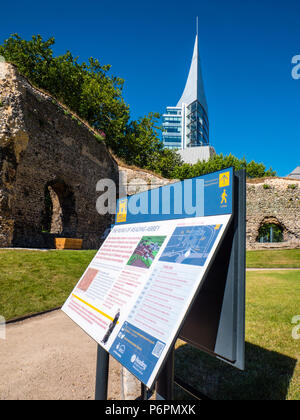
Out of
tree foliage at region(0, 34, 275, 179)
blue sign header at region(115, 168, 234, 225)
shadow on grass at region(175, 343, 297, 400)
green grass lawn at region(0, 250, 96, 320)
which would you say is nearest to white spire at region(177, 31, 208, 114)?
tree foliage at region(0, 34, 275, 179)

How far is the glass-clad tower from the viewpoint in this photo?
107 meters

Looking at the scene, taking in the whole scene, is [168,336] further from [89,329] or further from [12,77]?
[12,77]

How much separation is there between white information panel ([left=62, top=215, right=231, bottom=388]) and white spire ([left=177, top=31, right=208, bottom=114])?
11834 cm

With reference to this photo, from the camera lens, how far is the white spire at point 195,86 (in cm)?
11038

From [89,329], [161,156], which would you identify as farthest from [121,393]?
[161,156]

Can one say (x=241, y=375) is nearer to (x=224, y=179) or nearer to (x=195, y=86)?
(x=224, y=179)

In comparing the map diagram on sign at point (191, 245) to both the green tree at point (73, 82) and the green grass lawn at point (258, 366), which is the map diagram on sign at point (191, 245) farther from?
the green tree at point (73, 82)

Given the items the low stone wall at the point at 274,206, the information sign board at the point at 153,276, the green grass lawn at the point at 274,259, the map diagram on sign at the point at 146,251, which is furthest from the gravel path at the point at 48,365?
the low stone wall at the point at 274,206

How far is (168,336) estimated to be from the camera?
3.80ft

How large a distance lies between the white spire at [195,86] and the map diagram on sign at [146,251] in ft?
388

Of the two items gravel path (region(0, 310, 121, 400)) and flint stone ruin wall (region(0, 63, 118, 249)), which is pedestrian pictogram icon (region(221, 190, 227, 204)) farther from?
flint stone ruin wall (region(0, 63, 118, 249))
